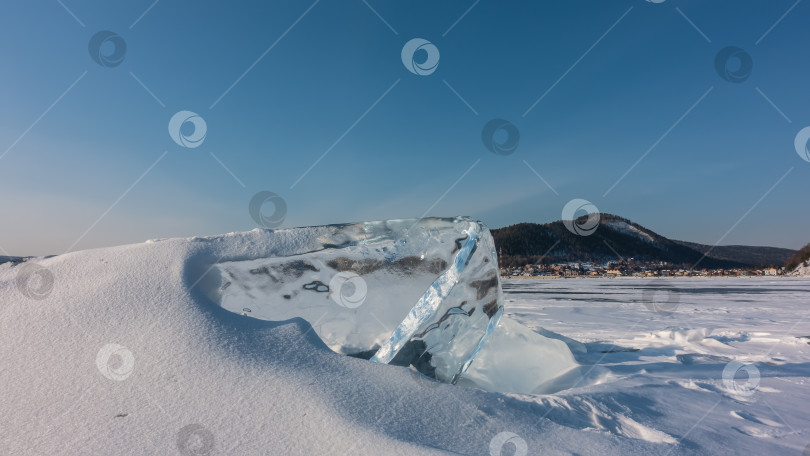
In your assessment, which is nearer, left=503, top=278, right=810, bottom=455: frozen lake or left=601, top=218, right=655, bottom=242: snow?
left=503, top=278, right=810, bottom=455: frozen lake

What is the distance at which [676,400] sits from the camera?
7.84 ft

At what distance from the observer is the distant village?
102 feet

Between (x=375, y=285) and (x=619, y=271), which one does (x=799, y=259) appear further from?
(x=375, y=285)

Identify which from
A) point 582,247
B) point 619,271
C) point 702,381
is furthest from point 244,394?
point 582,247

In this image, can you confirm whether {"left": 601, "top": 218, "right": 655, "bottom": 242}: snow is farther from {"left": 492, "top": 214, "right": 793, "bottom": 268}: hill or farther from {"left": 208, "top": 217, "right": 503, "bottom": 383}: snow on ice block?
{"left": 208, "top": 217, "right": 503, "bottom": 383}: snow on ice block

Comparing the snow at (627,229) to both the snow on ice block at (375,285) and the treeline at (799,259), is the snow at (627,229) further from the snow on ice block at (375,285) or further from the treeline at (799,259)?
the snow on ice block at (375,285)

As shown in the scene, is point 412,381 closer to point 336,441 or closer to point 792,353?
point 336,441

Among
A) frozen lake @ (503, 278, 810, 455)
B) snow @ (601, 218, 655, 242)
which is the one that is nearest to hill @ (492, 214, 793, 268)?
snow @ (601, 218, 655, 242)

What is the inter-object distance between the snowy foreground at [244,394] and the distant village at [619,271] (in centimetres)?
3180

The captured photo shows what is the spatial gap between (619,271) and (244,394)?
41341 mm

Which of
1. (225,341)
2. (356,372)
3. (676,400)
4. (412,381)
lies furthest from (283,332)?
(676,400)

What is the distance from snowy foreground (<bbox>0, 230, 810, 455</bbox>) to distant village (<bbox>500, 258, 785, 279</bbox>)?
31.8 m

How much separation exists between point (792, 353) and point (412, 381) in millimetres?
3998

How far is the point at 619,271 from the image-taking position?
3775 centimetres
